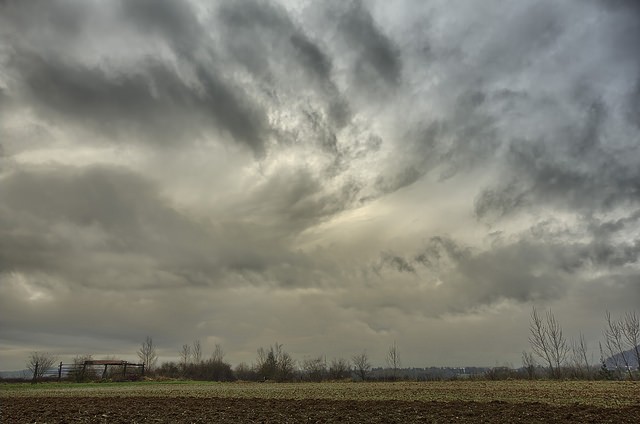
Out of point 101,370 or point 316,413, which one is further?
point 101,370

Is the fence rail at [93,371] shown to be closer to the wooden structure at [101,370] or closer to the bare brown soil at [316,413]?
the wooden structure at [101,370]

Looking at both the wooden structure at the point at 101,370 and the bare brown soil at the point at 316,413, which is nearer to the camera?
the bare brown soil at the point at 316,413

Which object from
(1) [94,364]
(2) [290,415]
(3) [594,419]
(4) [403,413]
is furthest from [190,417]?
(1) [94,364]

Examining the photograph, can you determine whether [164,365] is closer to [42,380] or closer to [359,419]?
[42,380]

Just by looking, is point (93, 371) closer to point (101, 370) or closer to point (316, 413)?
point (101, 370)

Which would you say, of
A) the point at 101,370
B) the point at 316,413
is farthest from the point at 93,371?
the point at 316,413

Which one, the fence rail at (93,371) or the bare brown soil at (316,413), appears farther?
A: the fence rail at (93,371)

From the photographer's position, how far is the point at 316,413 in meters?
26.0

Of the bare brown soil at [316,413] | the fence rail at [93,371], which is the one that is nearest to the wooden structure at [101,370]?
the fence rail at [93,371]

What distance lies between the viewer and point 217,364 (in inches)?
4700

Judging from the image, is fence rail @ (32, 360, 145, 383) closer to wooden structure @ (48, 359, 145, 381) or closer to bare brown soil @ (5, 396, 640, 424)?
wooden structure @ (48, 359, 145, 381)

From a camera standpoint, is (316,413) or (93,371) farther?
(93,371)

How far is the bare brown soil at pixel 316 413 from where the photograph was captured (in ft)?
74.9

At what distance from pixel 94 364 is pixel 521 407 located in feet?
261
